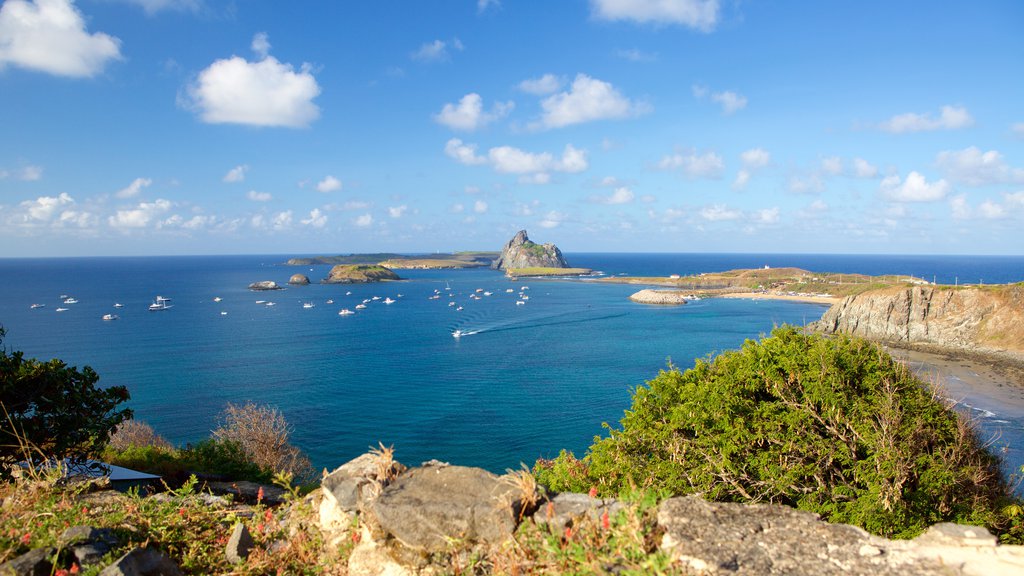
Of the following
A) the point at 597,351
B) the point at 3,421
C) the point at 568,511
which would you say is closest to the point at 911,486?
the point at 568,511

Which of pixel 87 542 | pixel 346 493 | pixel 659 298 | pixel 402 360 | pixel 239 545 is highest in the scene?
pixel 346 493

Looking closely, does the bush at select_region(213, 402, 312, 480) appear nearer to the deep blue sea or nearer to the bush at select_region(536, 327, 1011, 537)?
the deep blue sea

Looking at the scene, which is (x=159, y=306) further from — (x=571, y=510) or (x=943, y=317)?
(x=943, y=317)

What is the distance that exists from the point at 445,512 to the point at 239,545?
2872 mm

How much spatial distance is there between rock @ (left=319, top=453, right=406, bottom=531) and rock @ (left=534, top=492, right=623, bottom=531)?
245 cm

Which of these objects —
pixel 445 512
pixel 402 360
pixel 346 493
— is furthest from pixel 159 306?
pixel 445 512

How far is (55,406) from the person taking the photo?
45.8 feet

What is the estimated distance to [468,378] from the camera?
57.7 meters

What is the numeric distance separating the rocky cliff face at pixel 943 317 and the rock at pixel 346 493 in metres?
76.2

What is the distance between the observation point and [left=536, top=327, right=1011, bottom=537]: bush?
10.8m

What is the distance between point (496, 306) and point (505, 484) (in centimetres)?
11636

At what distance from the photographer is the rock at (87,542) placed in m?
6.00

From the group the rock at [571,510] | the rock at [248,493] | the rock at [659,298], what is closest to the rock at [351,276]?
the rock at [659,298]

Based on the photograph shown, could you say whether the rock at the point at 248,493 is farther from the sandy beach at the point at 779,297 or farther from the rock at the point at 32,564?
the sandy beach at the point at 779,297
